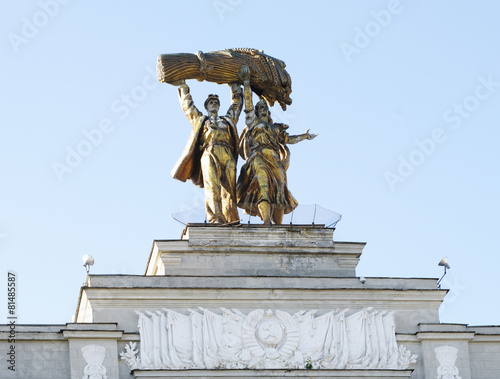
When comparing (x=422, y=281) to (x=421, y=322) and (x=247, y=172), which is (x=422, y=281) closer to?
(x=421, y=322)

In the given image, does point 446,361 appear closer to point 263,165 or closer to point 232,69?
point 263,165

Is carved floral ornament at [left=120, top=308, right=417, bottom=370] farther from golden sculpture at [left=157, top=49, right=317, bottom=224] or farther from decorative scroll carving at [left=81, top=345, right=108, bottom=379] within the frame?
golden sculpture at [left=157, top=49, right=317, bottom=224]

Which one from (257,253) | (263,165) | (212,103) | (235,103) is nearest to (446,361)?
(257,253)

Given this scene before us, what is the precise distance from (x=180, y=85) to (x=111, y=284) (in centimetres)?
571

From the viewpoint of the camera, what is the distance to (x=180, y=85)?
3453 centimetres

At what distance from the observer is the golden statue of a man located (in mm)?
33406

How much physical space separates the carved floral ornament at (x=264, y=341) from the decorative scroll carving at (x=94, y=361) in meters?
0.45

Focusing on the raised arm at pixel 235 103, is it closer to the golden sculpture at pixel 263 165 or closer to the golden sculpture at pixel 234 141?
the golden sculpture at pixel 234 141

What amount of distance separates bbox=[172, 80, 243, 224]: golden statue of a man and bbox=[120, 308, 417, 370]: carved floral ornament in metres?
3.02

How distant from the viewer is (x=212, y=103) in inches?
1357

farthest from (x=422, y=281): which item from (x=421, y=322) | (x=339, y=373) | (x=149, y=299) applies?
(x=149, y=299)

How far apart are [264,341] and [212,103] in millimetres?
6345

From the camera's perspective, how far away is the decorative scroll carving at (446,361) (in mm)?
31281

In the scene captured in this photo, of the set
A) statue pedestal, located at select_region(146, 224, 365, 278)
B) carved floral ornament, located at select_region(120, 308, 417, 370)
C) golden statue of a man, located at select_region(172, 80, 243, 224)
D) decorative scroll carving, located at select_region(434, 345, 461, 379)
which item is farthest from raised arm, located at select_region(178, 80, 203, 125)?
decorative scroll carving, located at select_region(434, 345, 461, 379)
